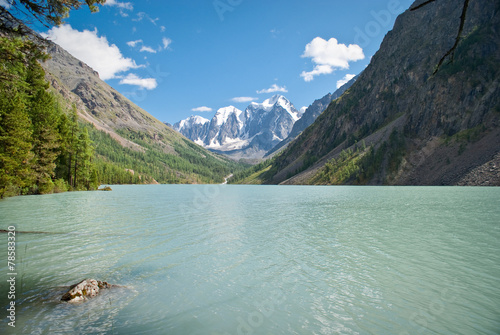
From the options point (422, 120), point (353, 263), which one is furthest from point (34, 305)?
point (422, 120)

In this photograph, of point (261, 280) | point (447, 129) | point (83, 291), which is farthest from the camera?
point (447, 129)

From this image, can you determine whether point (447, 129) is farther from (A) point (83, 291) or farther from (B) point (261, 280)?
(A) point (83, 291)

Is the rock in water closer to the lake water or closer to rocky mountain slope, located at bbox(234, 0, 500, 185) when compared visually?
the lake water

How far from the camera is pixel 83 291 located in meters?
11.1

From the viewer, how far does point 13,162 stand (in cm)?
3647

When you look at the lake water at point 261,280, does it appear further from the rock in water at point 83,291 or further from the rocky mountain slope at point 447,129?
the rocky mountain slope at point 447,129

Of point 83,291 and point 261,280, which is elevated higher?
point 83,291

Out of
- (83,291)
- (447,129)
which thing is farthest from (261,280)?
(447,129)

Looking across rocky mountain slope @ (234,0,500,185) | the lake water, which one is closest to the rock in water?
the lake water

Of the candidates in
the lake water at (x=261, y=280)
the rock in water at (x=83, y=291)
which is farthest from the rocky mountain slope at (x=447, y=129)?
the rock in water at (x=83, y=291)

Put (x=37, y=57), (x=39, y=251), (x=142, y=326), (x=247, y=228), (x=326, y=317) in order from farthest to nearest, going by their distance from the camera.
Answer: (x=247, y=228), (x=39, y=251), (x=37, y=57), (x=326, y=317), (x=142, y=326)

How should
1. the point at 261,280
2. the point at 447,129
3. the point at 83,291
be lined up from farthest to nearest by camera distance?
the point at 447,129
the point at 261,280
the point at 83,291

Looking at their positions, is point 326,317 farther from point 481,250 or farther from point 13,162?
point 13,162

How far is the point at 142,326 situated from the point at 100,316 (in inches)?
68.5
